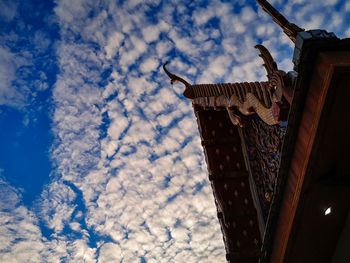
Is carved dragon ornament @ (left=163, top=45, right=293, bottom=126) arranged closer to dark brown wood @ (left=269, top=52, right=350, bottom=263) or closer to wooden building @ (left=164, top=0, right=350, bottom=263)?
wooden building @ (left=164, top=0, right=350, bottom=263)

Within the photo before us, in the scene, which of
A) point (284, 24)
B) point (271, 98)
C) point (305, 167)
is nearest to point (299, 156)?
point (305, 167)

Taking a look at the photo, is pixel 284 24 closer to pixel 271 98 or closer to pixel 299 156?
pixel 271 98

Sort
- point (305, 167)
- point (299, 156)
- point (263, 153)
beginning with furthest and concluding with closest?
1. point (263, 153)
2. point (299, 156)
3. point (305, 167)

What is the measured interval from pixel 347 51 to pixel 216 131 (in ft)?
16.1

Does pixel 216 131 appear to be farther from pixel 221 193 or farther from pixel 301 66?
pixel 301 66

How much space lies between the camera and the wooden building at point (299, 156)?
9.87ft

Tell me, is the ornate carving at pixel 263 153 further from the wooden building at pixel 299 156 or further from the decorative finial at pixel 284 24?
the decorative finial at pixel 284 24

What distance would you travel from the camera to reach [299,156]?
3.47 meters

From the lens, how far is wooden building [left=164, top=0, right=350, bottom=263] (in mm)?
3008

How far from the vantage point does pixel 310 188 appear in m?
3.53

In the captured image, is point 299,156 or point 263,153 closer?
point 299,156

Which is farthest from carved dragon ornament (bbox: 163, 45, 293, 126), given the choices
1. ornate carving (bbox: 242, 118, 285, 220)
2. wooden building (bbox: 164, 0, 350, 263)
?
ornate carving (bbox: 242, 118, 285, 220)

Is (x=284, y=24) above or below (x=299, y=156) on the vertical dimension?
above

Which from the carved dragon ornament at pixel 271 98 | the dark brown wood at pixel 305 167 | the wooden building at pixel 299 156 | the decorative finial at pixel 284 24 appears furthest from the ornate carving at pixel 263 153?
the decorative finial at pixel 284 24
